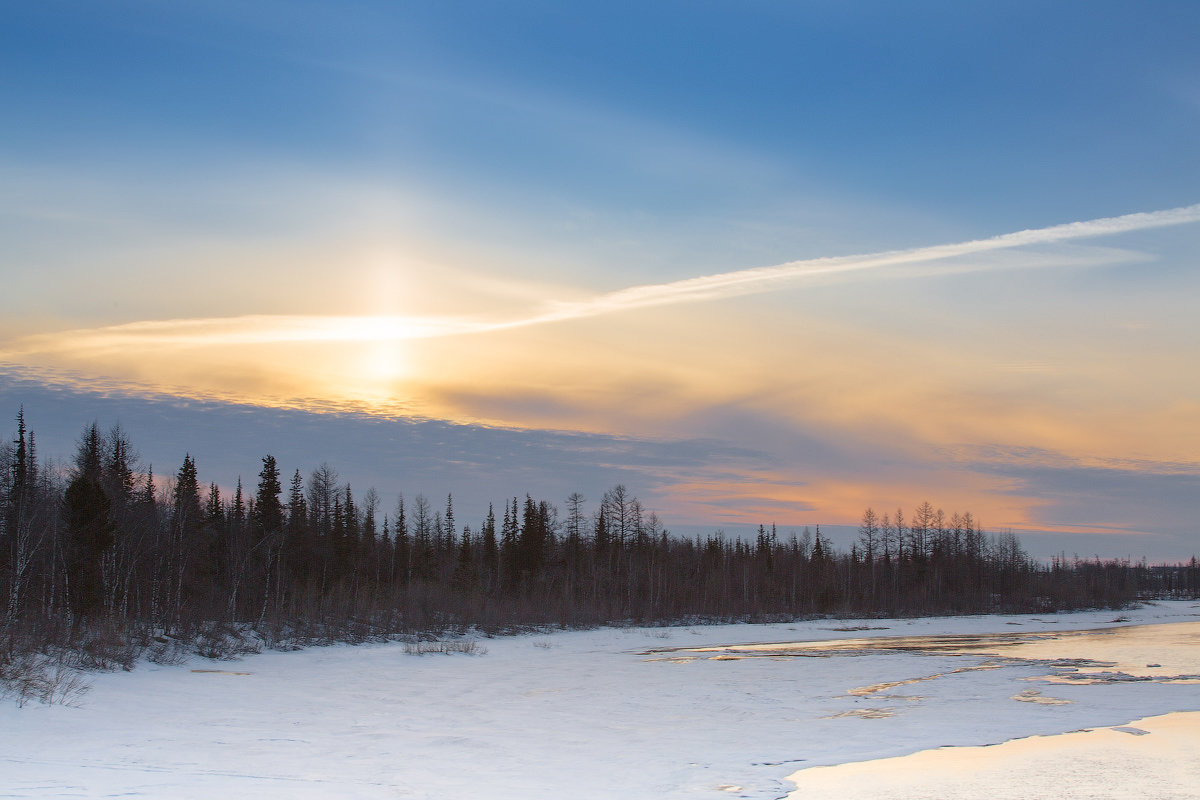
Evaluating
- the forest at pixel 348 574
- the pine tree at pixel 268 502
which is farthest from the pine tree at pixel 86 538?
the pine tree at pixel 268 502

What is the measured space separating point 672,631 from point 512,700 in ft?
134

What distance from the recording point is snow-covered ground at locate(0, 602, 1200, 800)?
1330cm

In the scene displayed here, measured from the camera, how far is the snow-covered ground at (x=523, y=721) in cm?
1330

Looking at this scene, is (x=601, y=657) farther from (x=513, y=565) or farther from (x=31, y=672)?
(x=513, y=565)

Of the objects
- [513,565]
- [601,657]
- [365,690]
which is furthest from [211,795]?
[513,565]

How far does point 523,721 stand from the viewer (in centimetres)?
2012

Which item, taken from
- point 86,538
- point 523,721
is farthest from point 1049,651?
point 86,538

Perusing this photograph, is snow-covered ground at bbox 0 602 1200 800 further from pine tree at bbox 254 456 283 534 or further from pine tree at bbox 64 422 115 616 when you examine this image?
pine tree at bbox 254 456 283 534

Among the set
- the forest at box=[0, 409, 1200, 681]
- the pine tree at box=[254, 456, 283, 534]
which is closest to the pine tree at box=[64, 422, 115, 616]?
the forest at box=[0, 409, 1200, 681]

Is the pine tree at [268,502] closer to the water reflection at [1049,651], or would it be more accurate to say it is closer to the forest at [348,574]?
the forest at [348,574]

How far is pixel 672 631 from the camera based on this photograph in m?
63.0

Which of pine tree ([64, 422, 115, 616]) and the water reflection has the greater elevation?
pine tree ([64, 422, 115, 616])

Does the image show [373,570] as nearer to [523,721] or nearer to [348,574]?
[348,574]

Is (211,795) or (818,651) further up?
(211,795)
